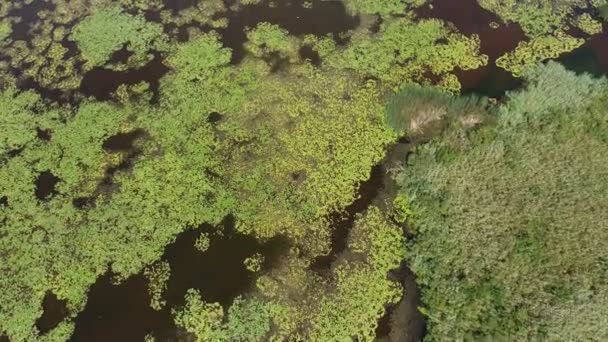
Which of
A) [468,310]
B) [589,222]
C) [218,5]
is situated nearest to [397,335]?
[468,310]

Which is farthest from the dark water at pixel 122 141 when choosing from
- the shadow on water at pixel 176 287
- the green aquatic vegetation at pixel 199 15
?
the green aquatic vegetation at pixel 199 15

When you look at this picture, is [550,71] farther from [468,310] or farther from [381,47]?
[468,310]

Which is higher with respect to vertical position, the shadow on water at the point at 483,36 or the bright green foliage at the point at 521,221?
the shadow on water at the point at 483,36

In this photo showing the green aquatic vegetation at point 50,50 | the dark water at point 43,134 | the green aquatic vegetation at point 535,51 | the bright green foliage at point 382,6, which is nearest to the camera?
the dark water at point 43,134

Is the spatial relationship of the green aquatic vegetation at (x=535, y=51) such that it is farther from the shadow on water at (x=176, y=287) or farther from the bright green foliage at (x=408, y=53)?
the shadow on water at (x=176, y=287)

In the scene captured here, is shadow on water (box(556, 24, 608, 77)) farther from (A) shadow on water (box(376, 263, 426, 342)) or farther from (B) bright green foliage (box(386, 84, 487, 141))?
(A) shadow on water (box(376, 263, 426, 342))

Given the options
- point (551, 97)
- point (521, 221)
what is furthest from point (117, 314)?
point (551, 97)
